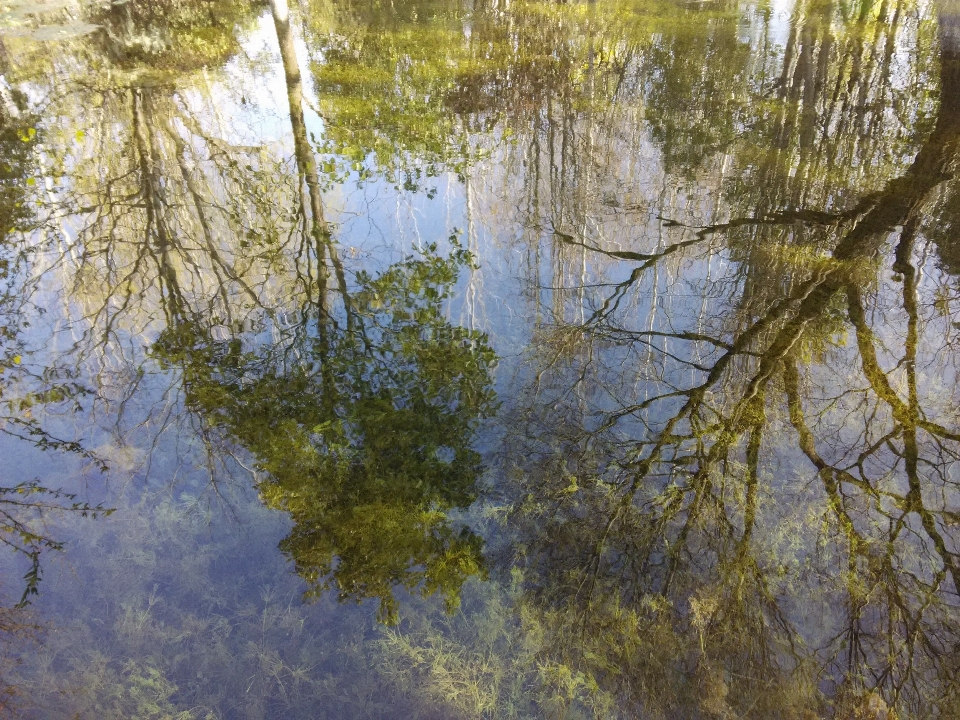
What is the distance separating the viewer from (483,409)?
3521 millimetres

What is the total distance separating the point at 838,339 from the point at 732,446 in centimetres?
127

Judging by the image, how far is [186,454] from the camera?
3303 millimetres

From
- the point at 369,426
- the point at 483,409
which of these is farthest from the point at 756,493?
the point at 369,426

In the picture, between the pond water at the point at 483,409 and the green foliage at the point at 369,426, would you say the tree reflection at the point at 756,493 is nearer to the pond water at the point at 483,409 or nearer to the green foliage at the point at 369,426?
the pond water at the point at 483,409

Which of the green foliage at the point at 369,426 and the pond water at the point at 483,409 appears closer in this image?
the pond water at the point at 483,409

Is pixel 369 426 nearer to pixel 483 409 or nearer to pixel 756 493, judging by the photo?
pixel 483 409

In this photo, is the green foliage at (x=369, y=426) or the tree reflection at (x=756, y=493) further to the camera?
the green foliage at (x=369, y=426)

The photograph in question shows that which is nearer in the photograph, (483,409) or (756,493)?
(756,493)

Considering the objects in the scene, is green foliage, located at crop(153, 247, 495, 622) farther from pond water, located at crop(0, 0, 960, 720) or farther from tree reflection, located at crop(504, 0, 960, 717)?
tree reflection, located at crop(504, 0, 960, 717)

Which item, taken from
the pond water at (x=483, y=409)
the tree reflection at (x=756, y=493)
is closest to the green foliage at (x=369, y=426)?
the pond water at (x=483, y=409)

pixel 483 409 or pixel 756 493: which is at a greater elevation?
pixel 483 409

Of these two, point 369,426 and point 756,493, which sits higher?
point 369,426

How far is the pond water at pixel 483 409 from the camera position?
8.14 ft

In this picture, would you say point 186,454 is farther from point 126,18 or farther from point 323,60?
point 126,18
